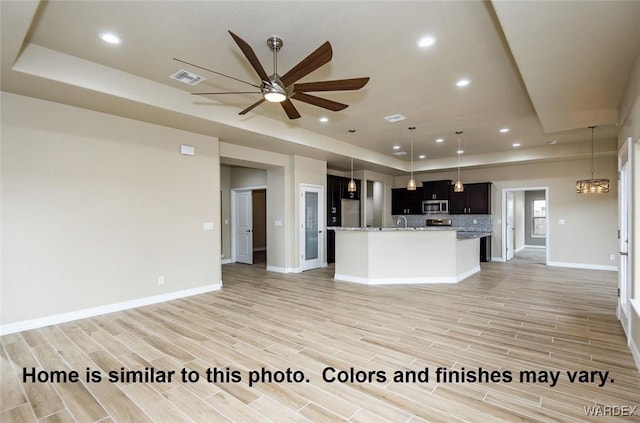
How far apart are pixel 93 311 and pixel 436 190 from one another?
8.62 metres

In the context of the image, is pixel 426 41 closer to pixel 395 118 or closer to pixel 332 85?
pixel 332 85

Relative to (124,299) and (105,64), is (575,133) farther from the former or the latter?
A: (124,299)

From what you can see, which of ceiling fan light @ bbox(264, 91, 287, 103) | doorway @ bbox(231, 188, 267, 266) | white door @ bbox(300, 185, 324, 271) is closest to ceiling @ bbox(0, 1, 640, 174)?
ceiling fan light @ bbox(264, 91, 287, 103)

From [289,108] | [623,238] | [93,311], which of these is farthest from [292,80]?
[623,238]

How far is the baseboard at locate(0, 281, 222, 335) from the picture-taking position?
3.58 meters

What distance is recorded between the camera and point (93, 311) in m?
4.12

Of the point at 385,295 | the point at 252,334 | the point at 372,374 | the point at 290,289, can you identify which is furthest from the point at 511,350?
the point at 290,289

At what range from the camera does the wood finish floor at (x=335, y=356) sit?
2.18 m

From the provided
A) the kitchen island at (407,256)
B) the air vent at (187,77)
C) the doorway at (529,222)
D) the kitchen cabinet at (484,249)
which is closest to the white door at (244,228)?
the kitchen island at (407,256)

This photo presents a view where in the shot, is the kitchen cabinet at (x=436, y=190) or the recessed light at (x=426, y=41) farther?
the kitchen cabinet at (x=436, y=190)

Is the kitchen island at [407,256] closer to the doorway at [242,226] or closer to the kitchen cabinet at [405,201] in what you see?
the doorway at [242,226]

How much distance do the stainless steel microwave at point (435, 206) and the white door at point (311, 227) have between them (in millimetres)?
3736

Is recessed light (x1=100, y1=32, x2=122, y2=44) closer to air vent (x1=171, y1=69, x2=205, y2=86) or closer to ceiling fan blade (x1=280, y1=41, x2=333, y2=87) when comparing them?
air vent (x1=171, y1=69, x2=205, y2=86)

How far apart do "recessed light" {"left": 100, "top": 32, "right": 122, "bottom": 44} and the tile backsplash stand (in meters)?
8.81
